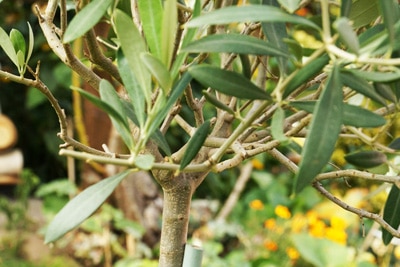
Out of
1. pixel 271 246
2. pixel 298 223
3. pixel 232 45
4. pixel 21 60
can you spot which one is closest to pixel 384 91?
pixel 232 45

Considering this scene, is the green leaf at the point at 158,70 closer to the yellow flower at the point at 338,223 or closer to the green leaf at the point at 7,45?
the green leaf at the point at 7,45

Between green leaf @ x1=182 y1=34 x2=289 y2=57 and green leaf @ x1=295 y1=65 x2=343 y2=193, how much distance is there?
58 millimetres

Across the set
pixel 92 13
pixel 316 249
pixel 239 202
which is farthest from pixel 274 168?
pixel 92 13

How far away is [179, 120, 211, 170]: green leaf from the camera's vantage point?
1.70 ft

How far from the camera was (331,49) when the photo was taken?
16.9 inches

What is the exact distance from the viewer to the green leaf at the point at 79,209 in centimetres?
49

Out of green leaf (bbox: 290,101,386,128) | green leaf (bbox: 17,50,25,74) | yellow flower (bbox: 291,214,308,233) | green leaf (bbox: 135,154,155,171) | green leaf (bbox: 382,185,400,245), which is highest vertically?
green leaf (bbox: 17,50,25,74)

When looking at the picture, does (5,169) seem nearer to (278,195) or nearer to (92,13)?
(278,195)

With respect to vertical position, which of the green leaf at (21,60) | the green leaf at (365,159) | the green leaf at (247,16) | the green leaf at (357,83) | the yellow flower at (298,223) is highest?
the green leaf at (247,16)

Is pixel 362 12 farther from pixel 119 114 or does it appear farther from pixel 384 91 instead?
pixel 119 114

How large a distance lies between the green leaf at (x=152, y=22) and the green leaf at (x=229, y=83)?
5 cm

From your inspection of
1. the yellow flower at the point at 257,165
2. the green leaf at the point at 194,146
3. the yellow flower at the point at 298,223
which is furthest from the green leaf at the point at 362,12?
the yellow flower at the point at 257,165

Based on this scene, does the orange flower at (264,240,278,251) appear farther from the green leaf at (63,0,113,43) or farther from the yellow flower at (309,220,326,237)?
the green leaf at (63,0,113,43)

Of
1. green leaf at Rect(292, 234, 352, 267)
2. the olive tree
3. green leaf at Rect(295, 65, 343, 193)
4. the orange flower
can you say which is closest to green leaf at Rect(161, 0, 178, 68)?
the olive tree
